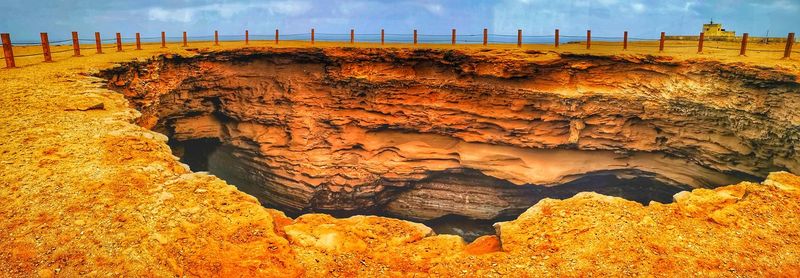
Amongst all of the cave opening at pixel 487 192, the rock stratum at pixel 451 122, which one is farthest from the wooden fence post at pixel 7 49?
the cave opening at pixel 487 192

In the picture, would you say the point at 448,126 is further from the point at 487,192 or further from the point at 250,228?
the point at 250,228

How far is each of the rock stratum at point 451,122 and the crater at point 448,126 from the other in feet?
0.16

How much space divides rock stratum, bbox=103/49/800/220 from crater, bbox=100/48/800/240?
0.05 meters

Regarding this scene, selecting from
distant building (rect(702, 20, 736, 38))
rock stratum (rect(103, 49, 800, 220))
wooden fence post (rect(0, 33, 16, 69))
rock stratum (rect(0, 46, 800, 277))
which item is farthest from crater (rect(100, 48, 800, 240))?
distant building (rect(702, 20, 736, 38))

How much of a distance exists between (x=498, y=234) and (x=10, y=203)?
6766 millimetres

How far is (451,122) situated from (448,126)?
22 centimetres

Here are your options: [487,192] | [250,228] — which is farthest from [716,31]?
[250,228]

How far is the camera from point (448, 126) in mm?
17781

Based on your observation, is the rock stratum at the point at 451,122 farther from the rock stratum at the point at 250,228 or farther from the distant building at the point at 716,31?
the distant building at the point at 716,31

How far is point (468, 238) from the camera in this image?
1852 centimetres

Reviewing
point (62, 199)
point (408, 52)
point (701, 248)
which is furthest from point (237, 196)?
point (408, 52)

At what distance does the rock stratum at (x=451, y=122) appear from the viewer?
14453 mm

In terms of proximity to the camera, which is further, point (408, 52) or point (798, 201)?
point (408, 52)

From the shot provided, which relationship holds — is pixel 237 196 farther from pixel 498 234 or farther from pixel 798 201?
pixel 798 201
